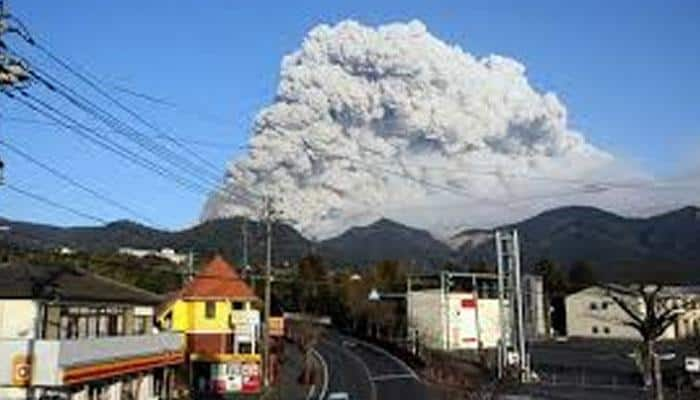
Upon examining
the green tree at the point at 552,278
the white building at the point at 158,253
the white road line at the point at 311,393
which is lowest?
the white road line at the point at 311,393

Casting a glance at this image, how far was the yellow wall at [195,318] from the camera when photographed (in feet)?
227

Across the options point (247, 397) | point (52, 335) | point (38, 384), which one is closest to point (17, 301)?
point (52, 335)

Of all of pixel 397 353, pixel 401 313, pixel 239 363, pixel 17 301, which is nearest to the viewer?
pixel 17 301

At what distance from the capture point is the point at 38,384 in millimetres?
37156

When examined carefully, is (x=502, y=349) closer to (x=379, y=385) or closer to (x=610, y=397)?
(x=379, y=385)

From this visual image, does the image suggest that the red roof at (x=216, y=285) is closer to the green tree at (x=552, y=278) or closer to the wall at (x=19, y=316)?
the wall at (x=19, y=316)

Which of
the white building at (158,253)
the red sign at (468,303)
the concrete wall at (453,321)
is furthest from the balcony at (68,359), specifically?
the white building at (158,253)

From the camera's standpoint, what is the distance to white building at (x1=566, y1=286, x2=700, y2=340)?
11931 centimetres

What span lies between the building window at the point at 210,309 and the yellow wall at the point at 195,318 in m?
0.15

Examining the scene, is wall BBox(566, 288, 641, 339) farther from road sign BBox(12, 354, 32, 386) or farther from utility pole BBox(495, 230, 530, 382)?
road sign BBox(12, 354, 32, 386)

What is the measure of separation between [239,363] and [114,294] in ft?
67.6

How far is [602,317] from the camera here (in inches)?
4956

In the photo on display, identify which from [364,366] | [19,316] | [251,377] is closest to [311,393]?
[251,377]

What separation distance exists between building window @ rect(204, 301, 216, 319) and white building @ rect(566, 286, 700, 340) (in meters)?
63.9
